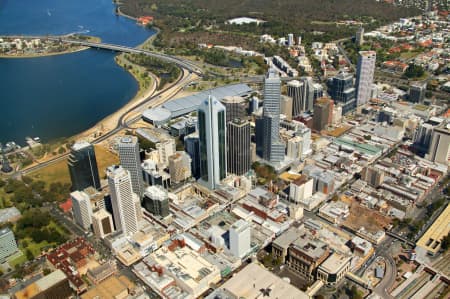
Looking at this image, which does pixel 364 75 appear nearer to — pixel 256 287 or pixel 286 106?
pixel 286 106

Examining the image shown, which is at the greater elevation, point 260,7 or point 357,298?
point 260,7

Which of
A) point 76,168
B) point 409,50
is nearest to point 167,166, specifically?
point 76,168

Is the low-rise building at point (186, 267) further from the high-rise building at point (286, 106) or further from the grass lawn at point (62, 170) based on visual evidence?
the high-rise building at point (286, 106)

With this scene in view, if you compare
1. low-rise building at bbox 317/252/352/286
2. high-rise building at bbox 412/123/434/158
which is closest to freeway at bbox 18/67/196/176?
low-rise building at bbox 317/252/352/286

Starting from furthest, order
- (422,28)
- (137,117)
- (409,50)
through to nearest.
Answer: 1. (422,28)
2. (409,50)
3. (137,117)

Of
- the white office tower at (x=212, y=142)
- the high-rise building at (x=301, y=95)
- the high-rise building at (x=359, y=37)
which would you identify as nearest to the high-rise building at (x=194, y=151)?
the white office tower at (x=212, y=142)

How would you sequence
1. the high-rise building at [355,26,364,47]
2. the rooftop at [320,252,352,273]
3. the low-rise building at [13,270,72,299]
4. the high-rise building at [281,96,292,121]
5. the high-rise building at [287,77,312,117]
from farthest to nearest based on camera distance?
the high-rise building at [355,26,364,47] → the high-rise building at [287,77,312,117] → the high-rise building at [281,96,292,121] → the rooftop at [320,252,352,273] → the low-rise building at [13,270,72,299]

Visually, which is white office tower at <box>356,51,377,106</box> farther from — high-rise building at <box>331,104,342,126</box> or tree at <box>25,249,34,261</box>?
tree at <box>25,249,34,261</box>

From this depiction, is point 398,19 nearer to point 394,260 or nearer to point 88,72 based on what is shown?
point 88,72
